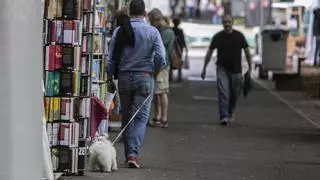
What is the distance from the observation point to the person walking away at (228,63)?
48.2 ft

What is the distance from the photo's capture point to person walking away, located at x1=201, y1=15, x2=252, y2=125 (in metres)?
14.7

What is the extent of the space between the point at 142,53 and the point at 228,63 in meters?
4.96

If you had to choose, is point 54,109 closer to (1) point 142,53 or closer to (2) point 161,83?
(1) point 142,53

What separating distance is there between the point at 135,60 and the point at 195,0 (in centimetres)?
4316

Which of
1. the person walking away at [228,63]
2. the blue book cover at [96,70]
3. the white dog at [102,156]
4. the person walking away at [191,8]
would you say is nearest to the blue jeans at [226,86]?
the person walking away at [228,63]

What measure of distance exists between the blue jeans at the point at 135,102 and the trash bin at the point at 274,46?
52.5 feet

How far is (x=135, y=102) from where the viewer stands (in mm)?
9859

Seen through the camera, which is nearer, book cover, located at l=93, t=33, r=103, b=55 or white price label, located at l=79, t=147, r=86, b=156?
white price label, located at l=79, t=147, r=86, b=156

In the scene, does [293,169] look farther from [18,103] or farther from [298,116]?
[298,116]

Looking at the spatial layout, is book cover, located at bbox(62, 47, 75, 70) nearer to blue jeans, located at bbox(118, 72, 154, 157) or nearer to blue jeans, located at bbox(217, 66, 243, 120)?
blue jeans, located at bbox(118, 72, 154, 157)

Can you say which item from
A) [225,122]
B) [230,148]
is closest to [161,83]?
[225,122]

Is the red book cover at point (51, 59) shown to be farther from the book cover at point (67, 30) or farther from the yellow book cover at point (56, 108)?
the yellow book cover at point (56, 108)

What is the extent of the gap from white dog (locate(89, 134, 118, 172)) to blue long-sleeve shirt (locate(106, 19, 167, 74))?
37.7 inches

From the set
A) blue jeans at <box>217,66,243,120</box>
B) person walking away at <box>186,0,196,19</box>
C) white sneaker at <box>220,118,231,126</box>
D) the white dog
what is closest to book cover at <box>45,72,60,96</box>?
the white dog
